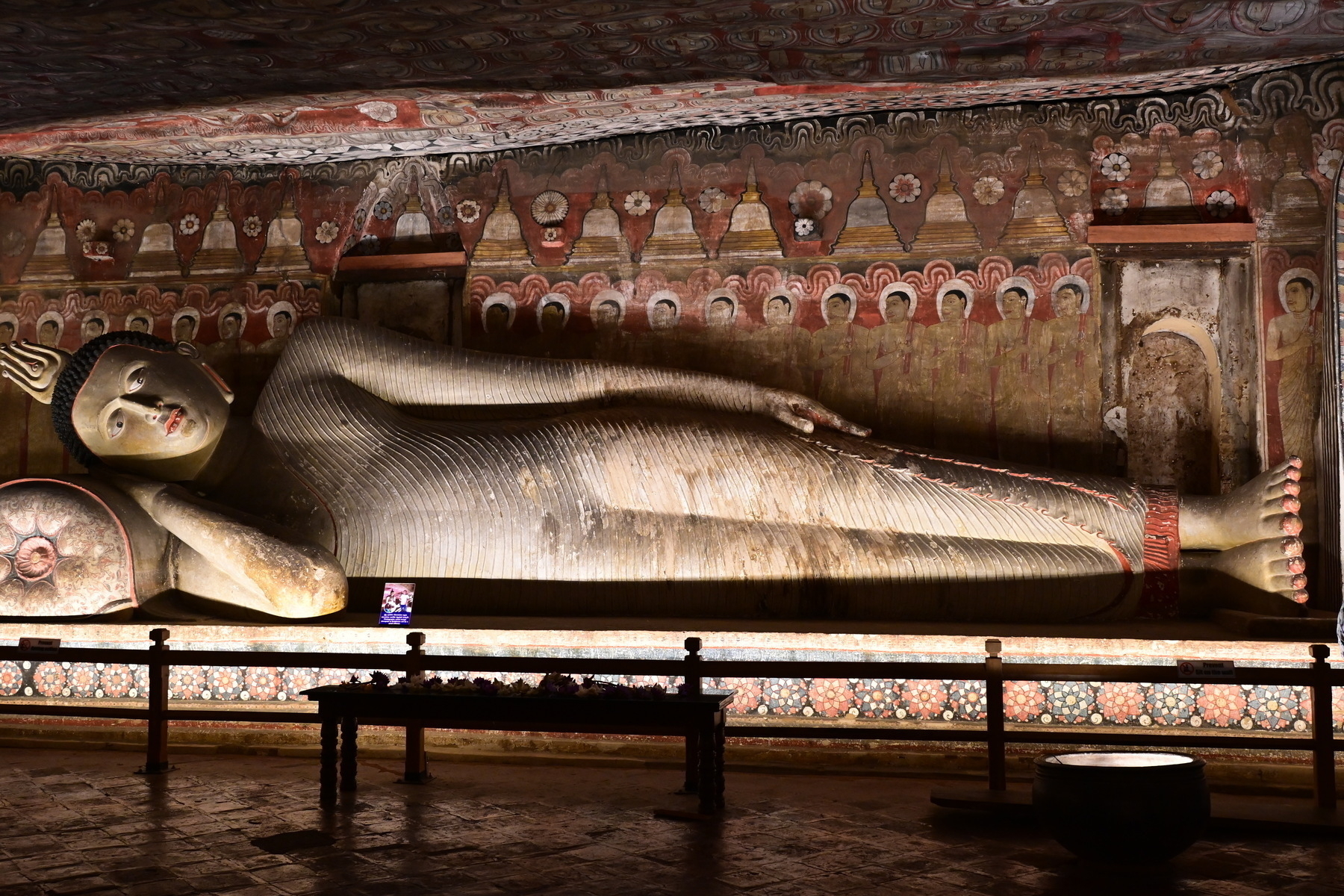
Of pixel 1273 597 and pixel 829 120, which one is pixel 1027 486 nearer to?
pixel 1273 597

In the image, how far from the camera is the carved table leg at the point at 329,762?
3.66 meters

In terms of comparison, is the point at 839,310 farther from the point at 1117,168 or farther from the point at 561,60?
the point at 561,60

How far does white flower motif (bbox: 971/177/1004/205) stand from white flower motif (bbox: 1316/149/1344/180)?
1.28 m

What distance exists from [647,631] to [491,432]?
1226 mm

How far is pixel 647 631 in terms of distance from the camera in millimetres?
4109

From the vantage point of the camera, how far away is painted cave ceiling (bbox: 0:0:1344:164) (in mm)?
3809

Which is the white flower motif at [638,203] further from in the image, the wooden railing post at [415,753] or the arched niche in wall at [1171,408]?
the wooden railing post at [415,753]

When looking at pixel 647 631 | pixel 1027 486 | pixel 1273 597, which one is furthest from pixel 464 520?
pixel 1273 597

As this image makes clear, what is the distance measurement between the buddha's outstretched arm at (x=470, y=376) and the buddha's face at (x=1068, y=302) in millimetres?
1309

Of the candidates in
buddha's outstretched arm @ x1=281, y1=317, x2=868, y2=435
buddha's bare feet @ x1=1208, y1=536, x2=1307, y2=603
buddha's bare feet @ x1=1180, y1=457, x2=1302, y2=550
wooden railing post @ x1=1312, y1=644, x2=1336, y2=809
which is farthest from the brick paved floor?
buddha's outstretched arm @ x1=281, y1=317, x2=868, y2=435

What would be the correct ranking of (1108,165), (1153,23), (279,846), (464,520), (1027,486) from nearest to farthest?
(279,846) → (1153,23) → (1027,486) → (464,520) → (1108,165)

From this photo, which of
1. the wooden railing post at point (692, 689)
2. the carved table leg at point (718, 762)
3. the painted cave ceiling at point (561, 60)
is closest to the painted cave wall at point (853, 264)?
the painted cave ceiling at point (561, 60)

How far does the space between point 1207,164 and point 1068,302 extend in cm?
84

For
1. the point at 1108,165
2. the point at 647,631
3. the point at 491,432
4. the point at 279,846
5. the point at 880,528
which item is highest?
the point at 1108,165
